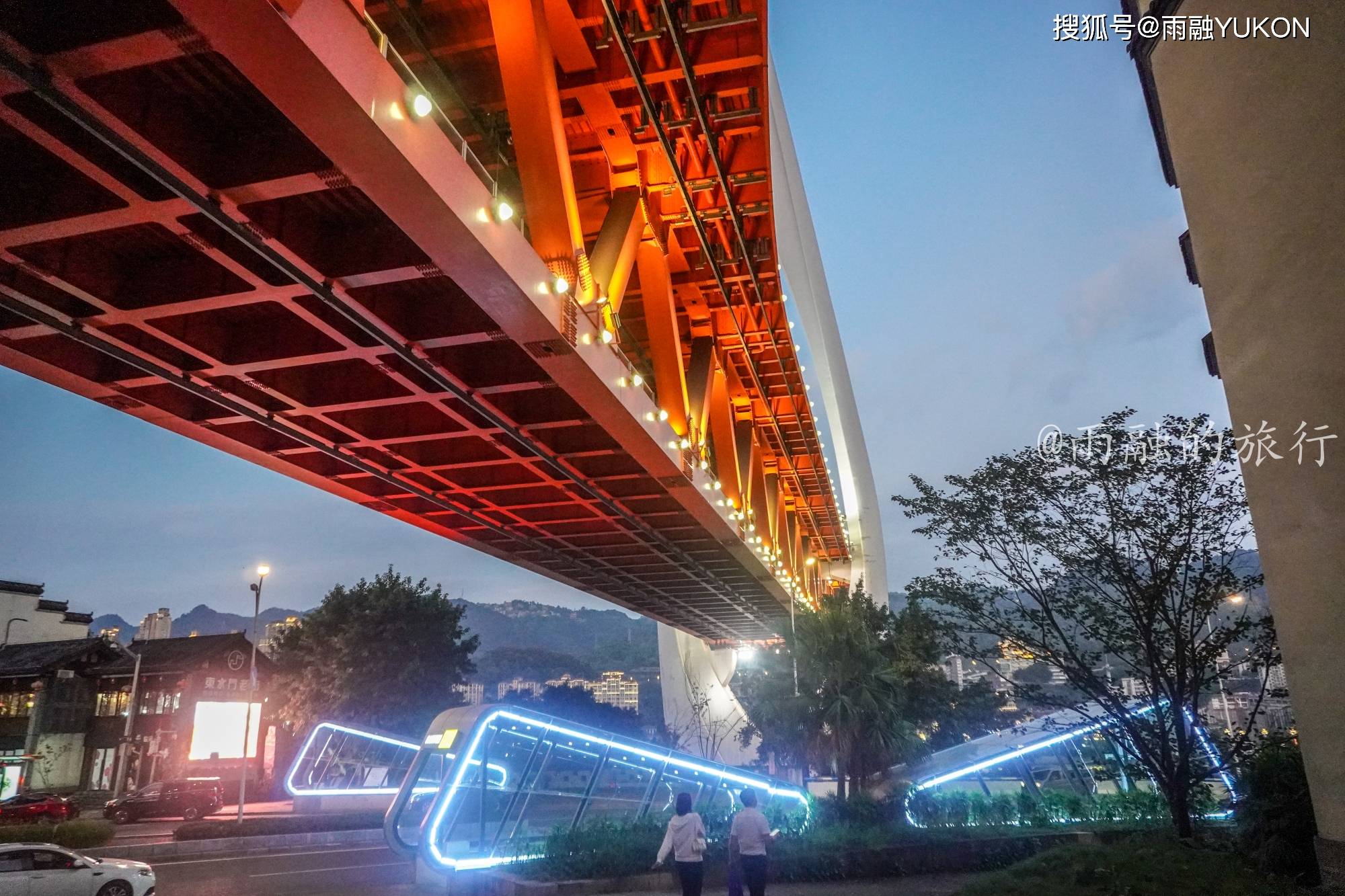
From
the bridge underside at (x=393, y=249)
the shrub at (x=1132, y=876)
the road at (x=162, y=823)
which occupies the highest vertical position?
the bridge underside at (x=393, y=249)

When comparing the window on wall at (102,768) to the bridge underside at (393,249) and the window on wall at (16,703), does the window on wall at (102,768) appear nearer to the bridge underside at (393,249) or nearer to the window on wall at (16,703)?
the window on wall at (16,703)

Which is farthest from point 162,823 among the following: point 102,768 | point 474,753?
point 474,753

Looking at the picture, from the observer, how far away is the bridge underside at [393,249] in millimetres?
6770

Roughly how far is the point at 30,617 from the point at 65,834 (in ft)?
99.2

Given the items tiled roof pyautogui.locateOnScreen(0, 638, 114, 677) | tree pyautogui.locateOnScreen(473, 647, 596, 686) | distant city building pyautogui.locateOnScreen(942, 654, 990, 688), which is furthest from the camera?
tree pyautogui.locateOnScreen(473, 647, 596, 686)

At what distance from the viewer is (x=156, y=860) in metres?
18.7

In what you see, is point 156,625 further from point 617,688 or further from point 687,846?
point 687,846

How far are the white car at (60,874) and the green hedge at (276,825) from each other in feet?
30.8

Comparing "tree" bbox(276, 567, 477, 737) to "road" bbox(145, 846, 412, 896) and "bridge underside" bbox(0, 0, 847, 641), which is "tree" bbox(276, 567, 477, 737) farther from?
"road" bbox(145, 846, 412, 896)

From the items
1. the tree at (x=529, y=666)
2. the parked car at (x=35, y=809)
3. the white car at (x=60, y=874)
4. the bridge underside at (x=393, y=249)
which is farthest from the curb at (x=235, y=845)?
the tree at (x=529, y=666)

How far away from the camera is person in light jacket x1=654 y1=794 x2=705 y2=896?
899 centimetres

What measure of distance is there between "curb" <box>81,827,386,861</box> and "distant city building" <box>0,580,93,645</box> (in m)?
28.3

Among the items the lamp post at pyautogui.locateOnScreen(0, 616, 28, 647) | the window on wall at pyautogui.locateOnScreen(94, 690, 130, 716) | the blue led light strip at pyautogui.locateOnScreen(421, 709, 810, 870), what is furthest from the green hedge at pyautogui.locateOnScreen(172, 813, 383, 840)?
the lamp post at pyautogui.locateOnScreen(0, 616, 28, 647)

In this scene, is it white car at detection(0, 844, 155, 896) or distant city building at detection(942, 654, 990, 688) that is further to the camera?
distant city building at detection(942, 654, 990, 688)
